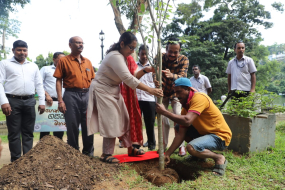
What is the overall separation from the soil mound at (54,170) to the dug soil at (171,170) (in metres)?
0.39

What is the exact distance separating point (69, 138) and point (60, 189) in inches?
54.4

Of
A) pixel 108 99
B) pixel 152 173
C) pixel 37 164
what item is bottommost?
pixel 152 173

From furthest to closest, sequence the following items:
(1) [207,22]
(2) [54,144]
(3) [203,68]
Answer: (1) [207,22], (3) [203,68], (2) [54,144]

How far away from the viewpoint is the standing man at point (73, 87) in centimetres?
383

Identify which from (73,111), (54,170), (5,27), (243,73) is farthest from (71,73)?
(5,27)

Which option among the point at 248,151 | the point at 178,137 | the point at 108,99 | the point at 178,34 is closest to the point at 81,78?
the point at 108,99

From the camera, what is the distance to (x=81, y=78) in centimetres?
391

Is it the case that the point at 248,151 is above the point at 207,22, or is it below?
below

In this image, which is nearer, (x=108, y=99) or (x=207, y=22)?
(x=108, y=99)

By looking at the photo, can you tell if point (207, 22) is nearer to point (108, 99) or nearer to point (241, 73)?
point (241, 73)

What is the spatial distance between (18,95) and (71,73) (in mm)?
945

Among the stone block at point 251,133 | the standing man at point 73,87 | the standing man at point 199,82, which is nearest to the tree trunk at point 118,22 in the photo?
the standing man at point 199,82

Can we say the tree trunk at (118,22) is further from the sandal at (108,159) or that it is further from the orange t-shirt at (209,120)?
the orange t-shirt at (209,120)

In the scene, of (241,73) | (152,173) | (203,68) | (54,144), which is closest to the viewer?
(152,173)
